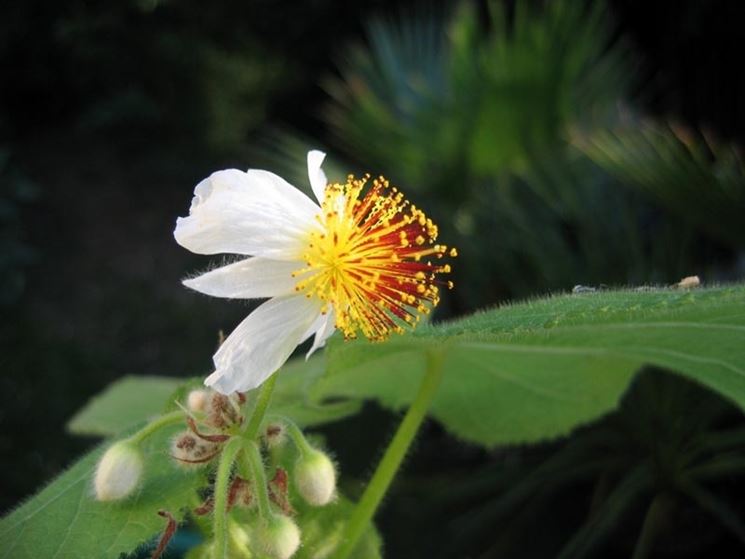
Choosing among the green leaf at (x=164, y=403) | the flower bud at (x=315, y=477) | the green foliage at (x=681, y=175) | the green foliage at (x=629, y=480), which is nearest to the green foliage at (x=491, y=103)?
the green foliage at (x=681, y=175)

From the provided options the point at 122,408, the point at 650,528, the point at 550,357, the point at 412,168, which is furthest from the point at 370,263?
the point at 412,168


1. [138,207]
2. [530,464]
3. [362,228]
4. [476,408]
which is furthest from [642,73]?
[362,228]

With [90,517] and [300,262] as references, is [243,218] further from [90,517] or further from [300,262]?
[90,517]

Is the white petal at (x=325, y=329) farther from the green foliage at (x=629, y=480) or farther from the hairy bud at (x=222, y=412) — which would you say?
the green foliage at (x=629, y=480)

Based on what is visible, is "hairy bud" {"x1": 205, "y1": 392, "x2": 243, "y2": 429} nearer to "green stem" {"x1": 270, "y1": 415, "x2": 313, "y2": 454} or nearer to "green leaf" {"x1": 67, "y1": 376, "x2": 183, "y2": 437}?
"green stem" {"x1": 270, "y1": 415, "x2": 313, "y2": 454}

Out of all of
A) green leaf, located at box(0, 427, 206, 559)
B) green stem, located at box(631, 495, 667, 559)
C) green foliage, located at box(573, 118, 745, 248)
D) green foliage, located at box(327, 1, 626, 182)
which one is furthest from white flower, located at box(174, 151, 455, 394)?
green foliage, located at box(327, 1, 626, 182)

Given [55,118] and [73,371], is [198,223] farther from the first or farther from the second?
[55,118]
